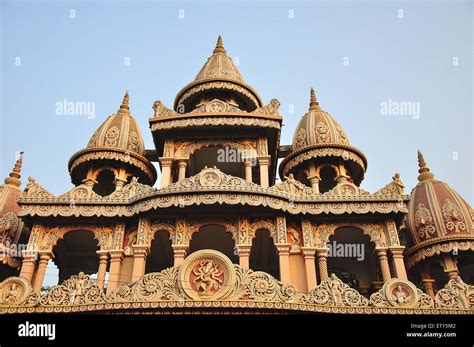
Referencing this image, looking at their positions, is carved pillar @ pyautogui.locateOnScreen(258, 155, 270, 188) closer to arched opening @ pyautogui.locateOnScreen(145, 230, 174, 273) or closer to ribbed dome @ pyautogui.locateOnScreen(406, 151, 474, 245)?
arched opening @ pyautogui.locateOnScreen(145, 230, 174, 273)

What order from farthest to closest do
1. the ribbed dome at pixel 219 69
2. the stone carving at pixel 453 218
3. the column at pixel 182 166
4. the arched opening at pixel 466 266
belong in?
the ribbed dome at pixel 219 69
the column at pixel 182 166
the arched opening at pixel 466 266
the stone carving at pixel 453 218

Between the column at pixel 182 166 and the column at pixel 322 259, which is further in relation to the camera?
the column at pixel 182 166

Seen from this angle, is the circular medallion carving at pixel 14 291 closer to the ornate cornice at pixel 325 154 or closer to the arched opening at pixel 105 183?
the arched opening at pixel 105 183

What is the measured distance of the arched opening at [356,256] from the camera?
18500 millimetres

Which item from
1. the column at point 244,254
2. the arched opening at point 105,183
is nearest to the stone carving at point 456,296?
the column at point 244,254

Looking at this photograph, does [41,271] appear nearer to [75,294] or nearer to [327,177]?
[75,294]

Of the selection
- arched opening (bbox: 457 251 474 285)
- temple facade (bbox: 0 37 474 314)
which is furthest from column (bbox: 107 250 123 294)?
arched opening (bbox: 457 251 474 285)

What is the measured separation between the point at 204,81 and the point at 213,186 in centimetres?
924

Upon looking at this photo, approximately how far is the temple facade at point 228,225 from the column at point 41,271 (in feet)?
0.18

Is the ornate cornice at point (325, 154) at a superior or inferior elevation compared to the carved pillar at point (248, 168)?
superior

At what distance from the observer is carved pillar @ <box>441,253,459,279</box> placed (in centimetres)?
1831

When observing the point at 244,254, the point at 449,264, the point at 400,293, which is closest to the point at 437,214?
the point at 449,264

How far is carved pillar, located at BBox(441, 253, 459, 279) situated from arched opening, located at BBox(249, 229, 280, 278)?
702 cm
